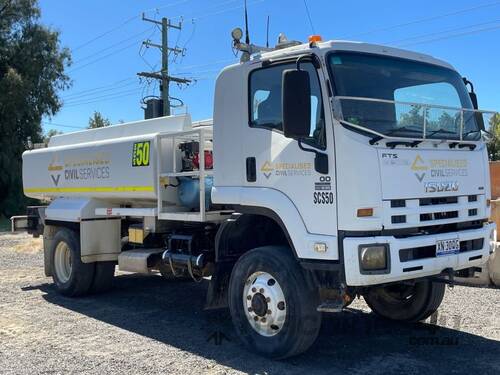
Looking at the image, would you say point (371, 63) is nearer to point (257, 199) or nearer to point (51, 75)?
point (257, 199)

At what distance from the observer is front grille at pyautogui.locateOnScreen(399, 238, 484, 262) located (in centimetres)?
493

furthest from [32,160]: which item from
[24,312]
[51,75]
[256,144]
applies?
[51,75]

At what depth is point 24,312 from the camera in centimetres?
773

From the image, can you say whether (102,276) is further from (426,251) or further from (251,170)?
(426,251)

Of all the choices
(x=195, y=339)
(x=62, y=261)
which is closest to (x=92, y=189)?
(x=62, y=261)

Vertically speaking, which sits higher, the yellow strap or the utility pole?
the utility pole

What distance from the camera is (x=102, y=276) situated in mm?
8719

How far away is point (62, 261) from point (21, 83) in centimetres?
2417

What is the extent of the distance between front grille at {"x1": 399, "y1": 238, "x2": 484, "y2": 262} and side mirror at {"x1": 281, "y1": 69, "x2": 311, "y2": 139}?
1415 millimetres

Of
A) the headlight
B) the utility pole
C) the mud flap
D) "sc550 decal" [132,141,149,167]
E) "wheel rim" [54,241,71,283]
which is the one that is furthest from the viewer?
the utility pole

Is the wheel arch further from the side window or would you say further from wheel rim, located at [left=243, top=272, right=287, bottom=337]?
the side window

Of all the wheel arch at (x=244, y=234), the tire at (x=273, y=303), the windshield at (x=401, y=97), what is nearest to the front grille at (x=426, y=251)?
the tire at (x=273, y=303)

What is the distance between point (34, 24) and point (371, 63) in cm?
3261

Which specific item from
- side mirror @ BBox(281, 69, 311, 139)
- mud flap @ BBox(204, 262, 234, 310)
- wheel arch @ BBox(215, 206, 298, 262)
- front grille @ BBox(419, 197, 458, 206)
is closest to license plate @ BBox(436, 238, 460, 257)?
front grille @ BBox(419, 197, 458, 206)
